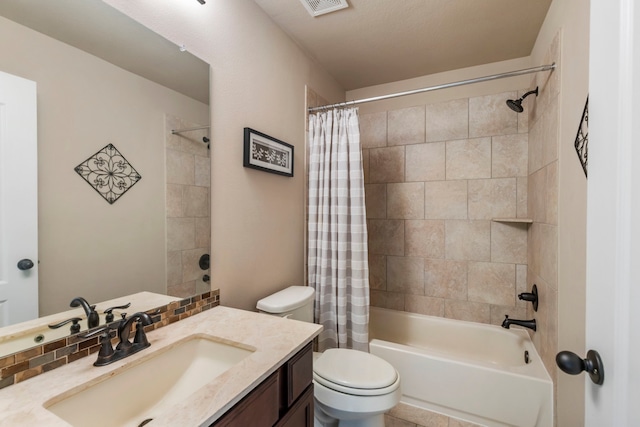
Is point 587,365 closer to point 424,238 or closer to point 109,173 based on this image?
point 109,173

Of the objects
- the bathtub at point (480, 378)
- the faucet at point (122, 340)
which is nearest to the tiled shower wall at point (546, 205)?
the bathtub at point (480, 378)

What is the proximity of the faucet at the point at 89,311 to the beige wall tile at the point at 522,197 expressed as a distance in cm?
261

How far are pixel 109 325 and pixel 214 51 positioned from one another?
1.25 meters

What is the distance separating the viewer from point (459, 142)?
2.35m

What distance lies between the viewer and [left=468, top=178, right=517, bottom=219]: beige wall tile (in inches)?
86.8

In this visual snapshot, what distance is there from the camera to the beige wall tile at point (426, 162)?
2.42 metres

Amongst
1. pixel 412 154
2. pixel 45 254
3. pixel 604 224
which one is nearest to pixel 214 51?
pixel 45 254

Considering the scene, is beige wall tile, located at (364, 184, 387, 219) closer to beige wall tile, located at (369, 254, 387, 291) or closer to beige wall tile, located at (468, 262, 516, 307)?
beige wall tile, located at (369, 254, 387, 291)

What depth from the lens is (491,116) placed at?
7.41 feet

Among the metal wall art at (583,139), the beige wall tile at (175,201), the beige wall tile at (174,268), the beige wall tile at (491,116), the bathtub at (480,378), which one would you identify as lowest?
the bathtub at (480,378)

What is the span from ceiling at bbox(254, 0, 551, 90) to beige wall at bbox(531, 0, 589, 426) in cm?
34

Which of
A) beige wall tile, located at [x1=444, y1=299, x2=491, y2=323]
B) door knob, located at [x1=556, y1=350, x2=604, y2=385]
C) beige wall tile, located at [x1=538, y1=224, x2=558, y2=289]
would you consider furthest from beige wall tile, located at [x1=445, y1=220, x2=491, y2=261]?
door knob, located at [x1=556, y1=350, x2=604, y2=385]

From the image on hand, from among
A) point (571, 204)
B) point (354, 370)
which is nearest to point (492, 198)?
point (571, 204)

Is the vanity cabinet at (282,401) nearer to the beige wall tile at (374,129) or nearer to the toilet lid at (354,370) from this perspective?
the toilet lid at (354,370)
